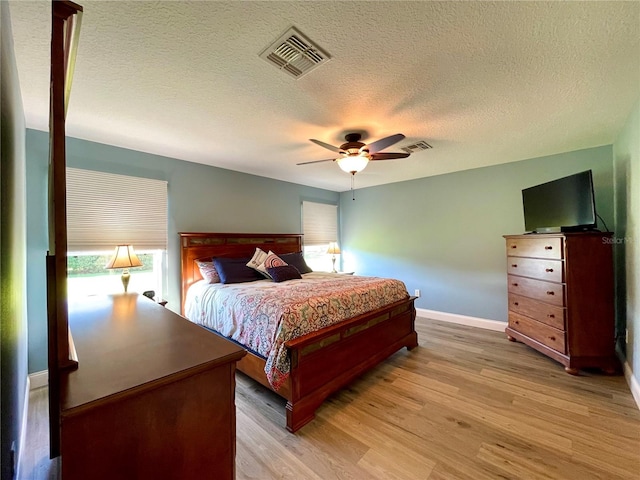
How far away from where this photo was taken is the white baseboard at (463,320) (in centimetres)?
396

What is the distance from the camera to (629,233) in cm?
257

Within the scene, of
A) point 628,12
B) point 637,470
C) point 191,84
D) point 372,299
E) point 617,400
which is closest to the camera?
point 628,12

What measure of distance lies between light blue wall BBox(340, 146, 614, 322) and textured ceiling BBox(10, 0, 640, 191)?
673mm

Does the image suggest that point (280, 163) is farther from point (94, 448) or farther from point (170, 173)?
point (94, 448)

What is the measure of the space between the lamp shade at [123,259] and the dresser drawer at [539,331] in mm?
4330

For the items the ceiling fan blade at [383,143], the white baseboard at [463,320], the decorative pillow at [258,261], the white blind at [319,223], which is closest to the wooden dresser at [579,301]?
the white baseboard at [463,320]

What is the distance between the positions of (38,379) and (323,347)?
2686 mm

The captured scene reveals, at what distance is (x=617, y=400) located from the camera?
2236 millimetres

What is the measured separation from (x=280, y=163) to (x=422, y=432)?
3348 mm

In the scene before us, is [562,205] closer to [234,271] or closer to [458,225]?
[458,225]

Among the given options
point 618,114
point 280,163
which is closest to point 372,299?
point 280,163

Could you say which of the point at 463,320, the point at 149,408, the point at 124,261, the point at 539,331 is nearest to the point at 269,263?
the point at 124,261

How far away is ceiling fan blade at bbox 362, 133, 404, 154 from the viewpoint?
233cm

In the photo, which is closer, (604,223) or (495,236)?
(604,223)
